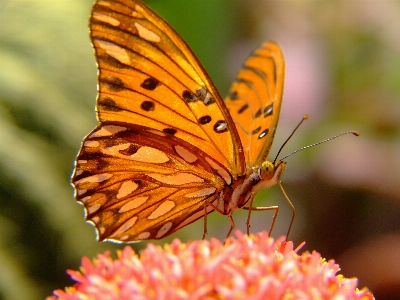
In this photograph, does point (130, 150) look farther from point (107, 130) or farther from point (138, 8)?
point (138, 8)

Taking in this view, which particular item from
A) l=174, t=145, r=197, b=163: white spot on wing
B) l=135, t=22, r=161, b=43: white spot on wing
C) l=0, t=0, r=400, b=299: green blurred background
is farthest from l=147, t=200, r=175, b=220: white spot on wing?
l=0, t=0, r=400, b=299: green blurred background

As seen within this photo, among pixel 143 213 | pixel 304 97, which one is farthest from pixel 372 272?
pixel 143 213

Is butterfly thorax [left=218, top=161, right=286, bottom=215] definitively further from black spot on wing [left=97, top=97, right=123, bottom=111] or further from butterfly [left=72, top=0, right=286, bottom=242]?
black spot on wing [left=97, top=97, right=123, bottom=111]

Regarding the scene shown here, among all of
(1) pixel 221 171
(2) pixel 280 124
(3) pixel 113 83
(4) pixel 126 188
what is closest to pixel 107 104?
(3) pixel 113 83

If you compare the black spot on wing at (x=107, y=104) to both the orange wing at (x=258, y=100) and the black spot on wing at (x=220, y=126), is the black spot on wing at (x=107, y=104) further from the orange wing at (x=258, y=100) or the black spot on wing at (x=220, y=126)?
the orange wing at (x=258, y=100)

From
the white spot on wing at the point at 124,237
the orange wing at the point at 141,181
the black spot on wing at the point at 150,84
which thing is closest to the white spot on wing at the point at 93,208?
the orange wing at the point at 141,181

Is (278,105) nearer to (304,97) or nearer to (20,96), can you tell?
(20,96)
